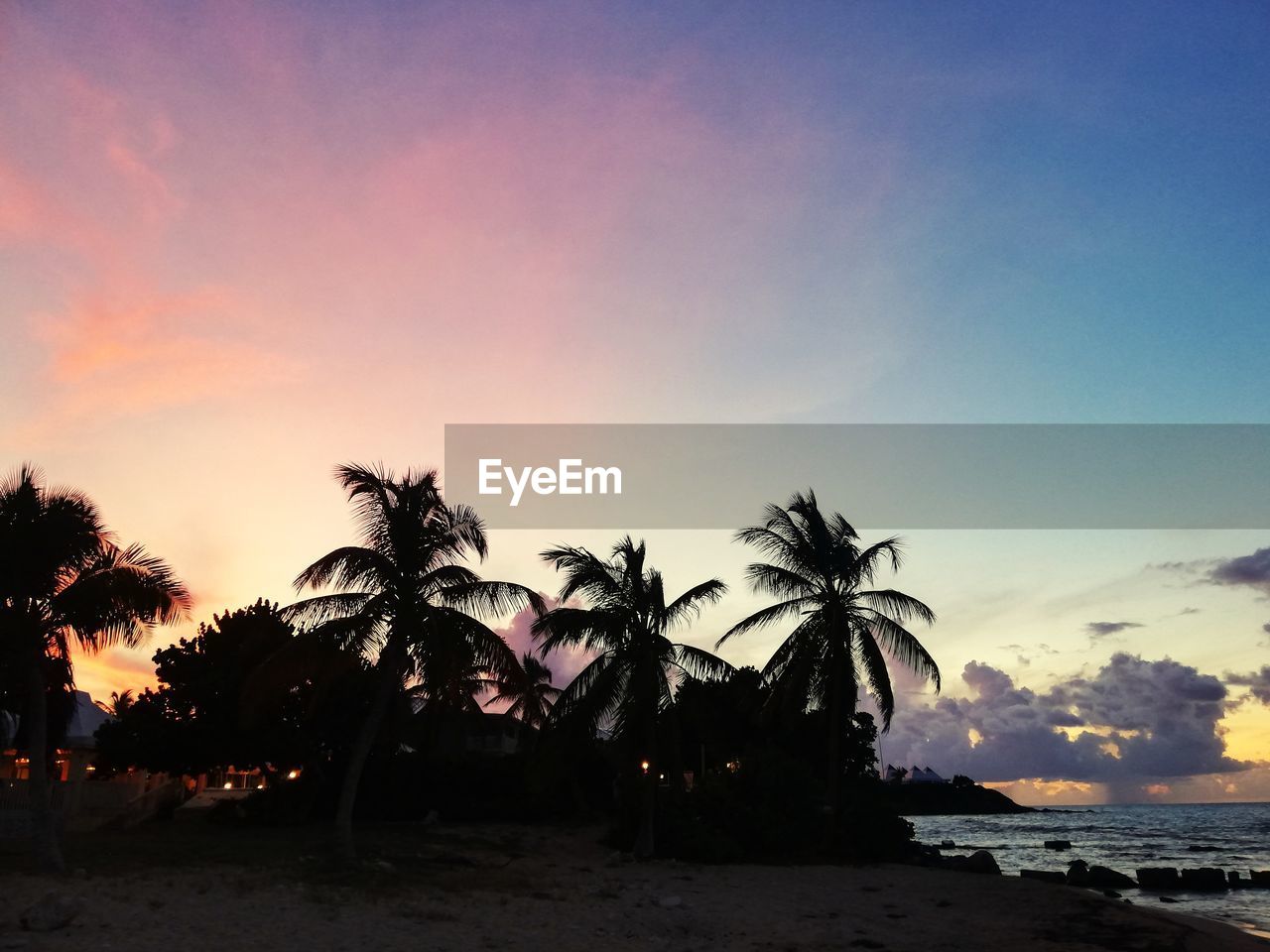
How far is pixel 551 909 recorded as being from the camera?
18.6m

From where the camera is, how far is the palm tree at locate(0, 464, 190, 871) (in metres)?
17.3

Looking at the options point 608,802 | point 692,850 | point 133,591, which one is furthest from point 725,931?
point 608,802

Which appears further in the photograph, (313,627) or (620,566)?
(620,566)

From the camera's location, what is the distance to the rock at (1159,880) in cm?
3656

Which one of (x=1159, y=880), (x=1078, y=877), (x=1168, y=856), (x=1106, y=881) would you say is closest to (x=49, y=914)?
(x=1078, y=877)

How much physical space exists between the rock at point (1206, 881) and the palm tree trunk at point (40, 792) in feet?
129

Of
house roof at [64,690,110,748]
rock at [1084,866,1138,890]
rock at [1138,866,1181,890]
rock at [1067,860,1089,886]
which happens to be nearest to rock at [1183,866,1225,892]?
rock at [1138,866,1181,890]

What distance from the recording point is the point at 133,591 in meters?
18.2

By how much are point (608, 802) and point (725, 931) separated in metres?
25.8

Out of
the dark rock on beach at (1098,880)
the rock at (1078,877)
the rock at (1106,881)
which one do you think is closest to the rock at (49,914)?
the rock at (1078,877)

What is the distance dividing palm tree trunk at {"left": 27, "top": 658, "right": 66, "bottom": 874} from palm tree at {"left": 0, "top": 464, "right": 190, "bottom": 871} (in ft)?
0.06

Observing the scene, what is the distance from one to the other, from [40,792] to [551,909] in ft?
33.0

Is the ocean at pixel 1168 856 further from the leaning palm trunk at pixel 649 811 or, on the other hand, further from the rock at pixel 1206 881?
the leaning palm trunk at pixel 649 811

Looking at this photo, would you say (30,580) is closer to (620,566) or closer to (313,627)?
(313,627)
